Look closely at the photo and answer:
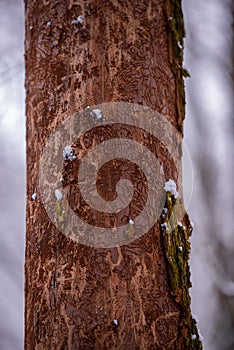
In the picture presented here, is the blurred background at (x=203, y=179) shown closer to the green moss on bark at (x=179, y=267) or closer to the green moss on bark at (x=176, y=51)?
the green moss on bark at (x=176, y=51)

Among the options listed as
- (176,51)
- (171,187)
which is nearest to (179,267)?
(171,187)

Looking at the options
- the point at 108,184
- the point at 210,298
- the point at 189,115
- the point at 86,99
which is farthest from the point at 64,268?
the point at 210,298

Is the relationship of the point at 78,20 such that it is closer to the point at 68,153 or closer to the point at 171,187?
the point at 68,153

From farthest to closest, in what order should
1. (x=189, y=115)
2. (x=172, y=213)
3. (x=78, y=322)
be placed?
(x=189, y=115)
(x=172, y=213)
(x=78, y=322)

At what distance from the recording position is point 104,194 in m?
0.90

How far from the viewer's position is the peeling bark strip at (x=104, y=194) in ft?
2.84

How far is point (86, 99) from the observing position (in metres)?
0.96

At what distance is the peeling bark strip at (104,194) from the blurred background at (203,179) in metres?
1.52

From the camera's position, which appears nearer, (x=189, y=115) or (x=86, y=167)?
(x=86, y=167)

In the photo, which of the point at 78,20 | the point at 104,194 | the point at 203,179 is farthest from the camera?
the point at 203,179

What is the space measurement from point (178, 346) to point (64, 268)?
0.27m

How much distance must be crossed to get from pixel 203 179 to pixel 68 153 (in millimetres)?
2802

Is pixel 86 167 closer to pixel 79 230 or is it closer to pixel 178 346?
pixel 79 230

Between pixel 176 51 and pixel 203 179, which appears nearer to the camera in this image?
pixel 176 51
